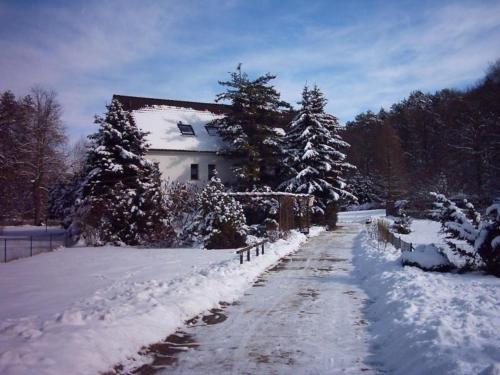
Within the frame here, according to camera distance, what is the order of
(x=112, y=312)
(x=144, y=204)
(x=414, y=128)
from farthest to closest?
1. (x=414, y=128)
2. (x=144, y=204)
3. (x=112, y=312)

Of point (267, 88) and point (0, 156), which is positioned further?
point (267, 88)

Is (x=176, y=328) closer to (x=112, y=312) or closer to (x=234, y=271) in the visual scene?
(x=112, y=312)

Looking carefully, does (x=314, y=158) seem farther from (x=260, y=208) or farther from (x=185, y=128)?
(x=185, y=128)

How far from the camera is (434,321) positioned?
744cm

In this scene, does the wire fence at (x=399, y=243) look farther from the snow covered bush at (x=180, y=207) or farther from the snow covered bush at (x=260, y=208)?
the snow covered bush at (x=180, y=207)

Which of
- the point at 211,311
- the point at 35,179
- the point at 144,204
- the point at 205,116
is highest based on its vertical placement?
the point at 205,116

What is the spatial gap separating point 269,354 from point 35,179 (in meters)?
45.9

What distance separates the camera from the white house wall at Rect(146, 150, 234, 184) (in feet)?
118

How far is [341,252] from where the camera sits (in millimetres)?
20609

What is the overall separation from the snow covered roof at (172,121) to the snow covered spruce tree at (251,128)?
66.7 inches

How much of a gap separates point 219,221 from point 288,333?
49.8 feet

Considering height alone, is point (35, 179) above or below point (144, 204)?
above

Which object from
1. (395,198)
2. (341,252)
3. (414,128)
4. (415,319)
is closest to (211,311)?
(415,319)

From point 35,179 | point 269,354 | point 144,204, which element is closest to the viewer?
point 269,354
